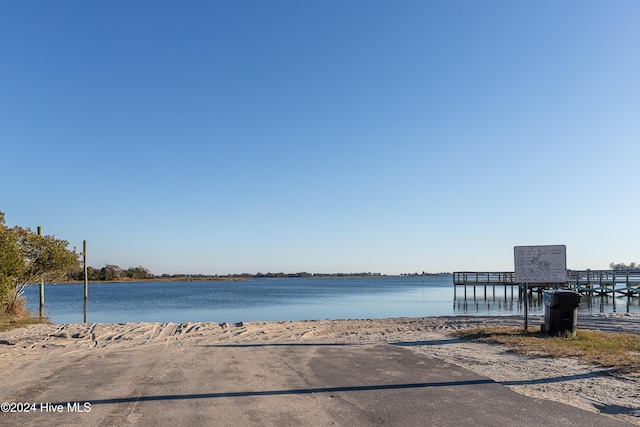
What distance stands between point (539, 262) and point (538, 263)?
0.14ft

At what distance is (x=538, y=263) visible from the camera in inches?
593

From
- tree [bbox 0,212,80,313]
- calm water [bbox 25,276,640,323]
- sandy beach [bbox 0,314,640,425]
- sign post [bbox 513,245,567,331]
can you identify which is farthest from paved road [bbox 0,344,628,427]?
calm water [bbox 25,276,640,323]

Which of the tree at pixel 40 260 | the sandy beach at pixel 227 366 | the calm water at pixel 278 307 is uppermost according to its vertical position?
the tree at pixel 40 260

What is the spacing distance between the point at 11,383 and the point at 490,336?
1138cm

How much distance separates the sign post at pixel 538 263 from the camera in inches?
586

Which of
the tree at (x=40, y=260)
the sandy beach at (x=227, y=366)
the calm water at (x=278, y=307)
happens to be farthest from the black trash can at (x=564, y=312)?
the tree at (x=40, y=260)

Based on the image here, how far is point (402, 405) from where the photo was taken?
6.69 metres

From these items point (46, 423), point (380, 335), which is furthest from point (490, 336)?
point (46, 423)

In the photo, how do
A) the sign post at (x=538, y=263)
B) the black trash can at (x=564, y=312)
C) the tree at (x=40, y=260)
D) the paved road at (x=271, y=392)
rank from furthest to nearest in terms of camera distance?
1. the tree at (x=40, y=260)
2. the sign post at (x=538, y=263)
3. the black trash can at (x=564, y=312)
4. the paved road at (x=271, y=392)

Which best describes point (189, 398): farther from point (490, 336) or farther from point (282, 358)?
point (490, 336)

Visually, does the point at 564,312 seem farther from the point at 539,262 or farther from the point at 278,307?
the point at 278,307

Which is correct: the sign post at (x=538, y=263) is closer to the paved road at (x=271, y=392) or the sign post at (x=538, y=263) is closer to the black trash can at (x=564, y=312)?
the black trash can at (x=564, y=312)

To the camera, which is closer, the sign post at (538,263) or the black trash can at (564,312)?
the black trash can at (564,312)

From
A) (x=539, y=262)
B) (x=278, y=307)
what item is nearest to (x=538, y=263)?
(x=539, y=262)
